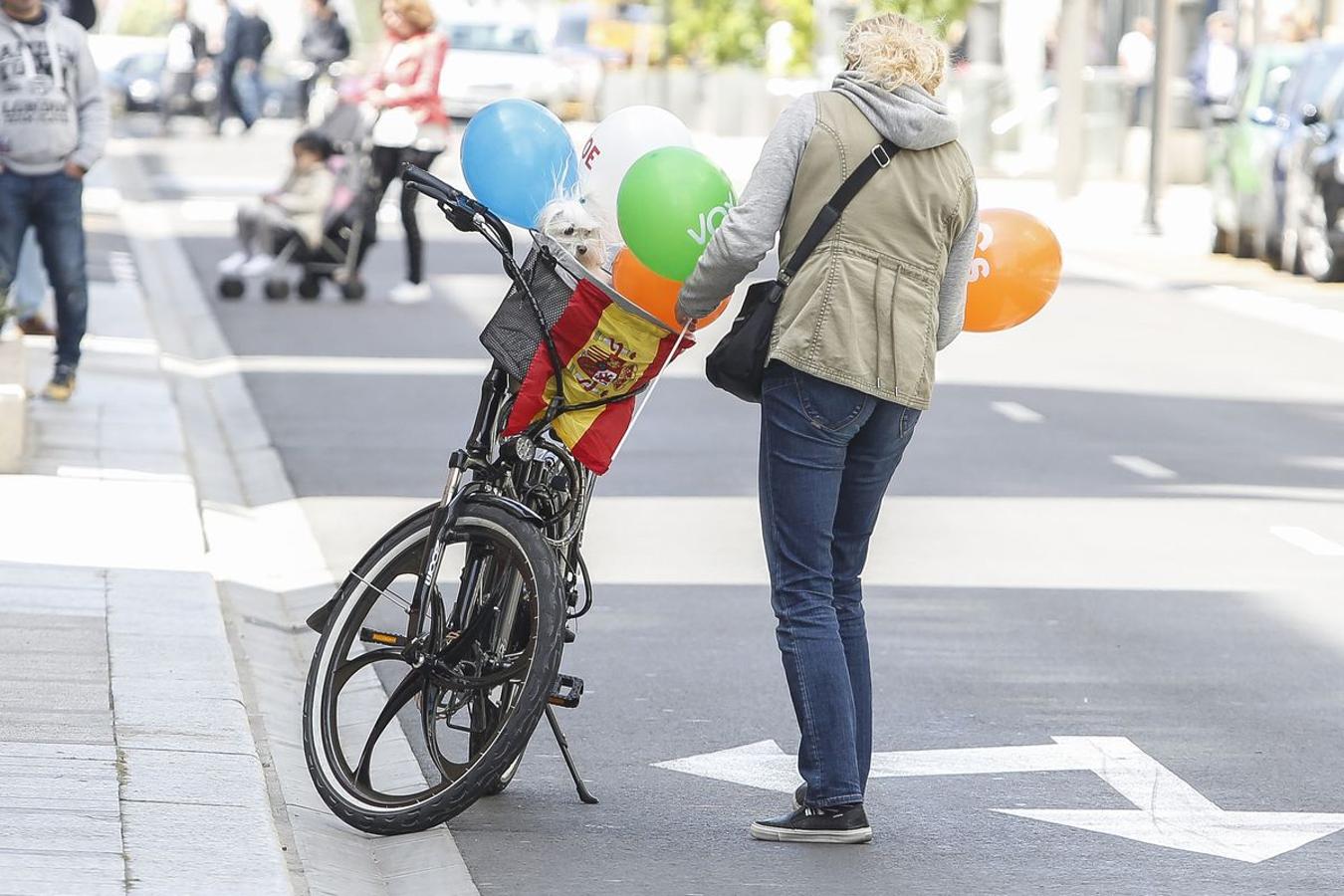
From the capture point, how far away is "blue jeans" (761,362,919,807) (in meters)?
5.66

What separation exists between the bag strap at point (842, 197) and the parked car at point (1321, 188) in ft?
50.7

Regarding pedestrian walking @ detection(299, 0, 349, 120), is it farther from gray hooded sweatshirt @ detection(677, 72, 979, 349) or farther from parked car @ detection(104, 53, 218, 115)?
gray hooded sweatshirt @ detection(677, 72, 979, 349)

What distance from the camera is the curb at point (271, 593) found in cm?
563

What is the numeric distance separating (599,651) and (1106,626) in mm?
1715

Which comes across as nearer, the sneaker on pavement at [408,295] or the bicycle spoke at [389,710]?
the bicycle spoke at [389,710]

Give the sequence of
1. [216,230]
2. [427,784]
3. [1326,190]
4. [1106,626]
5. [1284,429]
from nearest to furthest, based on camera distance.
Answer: [427,784], [1106,626], [1284,429], [1326,190], [216,230]

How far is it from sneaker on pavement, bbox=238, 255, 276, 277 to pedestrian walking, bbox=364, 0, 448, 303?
4.38 feet

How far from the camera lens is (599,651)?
26.1 feet

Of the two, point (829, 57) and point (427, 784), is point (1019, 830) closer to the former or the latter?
point (427, 784)

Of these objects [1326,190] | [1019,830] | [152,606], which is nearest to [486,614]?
[1019,830]

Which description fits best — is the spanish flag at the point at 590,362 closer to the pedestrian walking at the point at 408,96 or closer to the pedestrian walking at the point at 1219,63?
the pedestrian walking at the point at 408,96

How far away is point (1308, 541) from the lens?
10055 mm

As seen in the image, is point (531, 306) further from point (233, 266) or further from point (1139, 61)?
point (1139, 61)

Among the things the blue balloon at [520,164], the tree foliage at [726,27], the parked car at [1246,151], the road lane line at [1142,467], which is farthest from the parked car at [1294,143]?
the tree foliage at [726,27]
